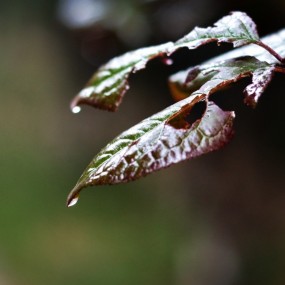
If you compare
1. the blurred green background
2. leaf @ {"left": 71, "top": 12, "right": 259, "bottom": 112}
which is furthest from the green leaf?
the blurred green background

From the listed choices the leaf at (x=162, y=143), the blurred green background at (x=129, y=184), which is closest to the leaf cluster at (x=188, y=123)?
the leaf at (x=162, y=143)

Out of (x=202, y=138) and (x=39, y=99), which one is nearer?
(x=202, y=138)

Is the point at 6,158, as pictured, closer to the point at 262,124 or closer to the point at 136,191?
the point at 136,191

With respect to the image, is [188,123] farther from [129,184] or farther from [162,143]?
[129,184]

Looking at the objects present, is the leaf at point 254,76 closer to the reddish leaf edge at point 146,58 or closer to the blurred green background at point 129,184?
the reddish leaf edge at point 146,58

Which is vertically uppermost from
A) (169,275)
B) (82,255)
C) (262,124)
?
(262,124)

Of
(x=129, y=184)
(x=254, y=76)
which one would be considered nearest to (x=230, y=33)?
(x=254, y=76)

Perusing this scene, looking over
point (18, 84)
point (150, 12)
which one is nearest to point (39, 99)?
point (18, 84)
